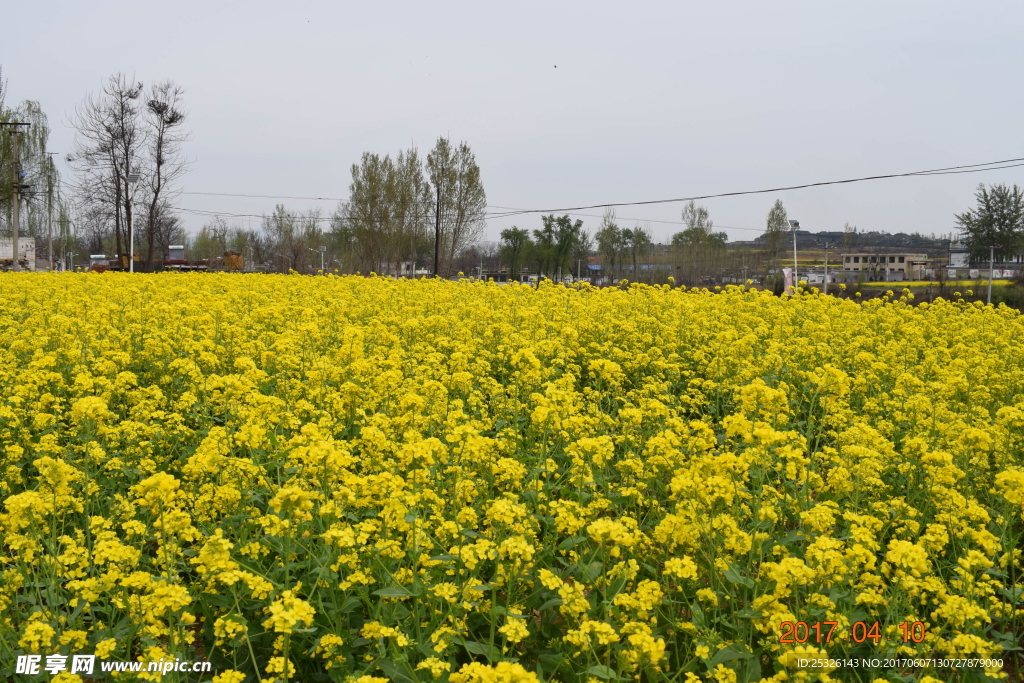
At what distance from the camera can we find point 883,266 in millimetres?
59438

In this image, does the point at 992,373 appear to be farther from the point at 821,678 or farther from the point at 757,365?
the point at 821,678

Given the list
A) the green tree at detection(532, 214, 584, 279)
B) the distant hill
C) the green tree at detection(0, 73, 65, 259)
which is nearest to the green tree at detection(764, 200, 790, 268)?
the distant hill

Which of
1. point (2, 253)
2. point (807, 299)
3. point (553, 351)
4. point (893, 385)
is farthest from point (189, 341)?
point (2, 253)

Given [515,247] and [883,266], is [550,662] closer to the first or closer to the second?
[515,247]

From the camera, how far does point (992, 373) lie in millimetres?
6523

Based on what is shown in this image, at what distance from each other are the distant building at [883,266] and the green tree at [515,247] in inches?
877

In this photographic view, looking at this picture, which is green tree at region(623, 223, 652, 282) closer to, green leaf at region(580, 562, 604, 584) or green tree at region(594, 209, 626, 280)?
green tree at region(594, 209, 626, 280)

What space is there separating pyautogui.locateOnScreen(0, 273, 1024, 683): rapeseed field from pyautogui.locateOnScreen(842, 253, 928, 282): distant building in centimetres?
4818

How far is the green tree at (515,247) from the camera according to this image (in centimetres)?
5038

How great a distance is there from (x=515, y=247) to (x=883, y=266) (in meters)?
31.7

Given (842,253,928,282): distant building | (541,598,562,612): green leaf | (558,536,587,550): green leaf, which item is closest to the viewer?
(541,598,562,612): green leaf

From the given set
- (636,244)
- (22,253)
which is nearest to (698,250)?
(636,244)

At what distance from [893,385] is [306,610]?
599 cm

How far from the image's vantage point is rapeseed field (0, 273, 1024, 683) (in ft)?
8.59
